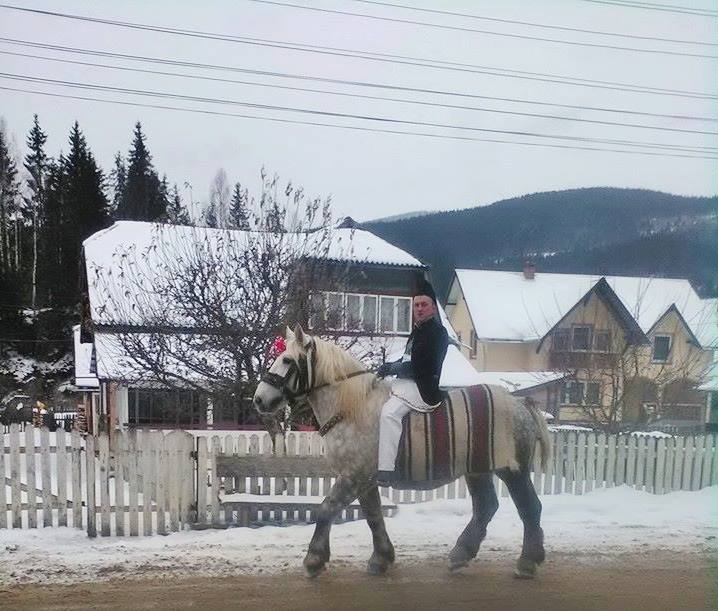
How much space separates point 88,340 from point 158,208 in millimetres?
2321

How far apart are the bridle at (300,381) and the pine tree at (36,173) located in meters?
1.90

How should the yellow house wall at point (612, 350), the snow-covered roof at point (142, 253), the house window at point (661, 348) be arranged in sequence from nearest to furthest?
the yellow house wall at point (612, 350) < the house window at point (661, 348) < the snow-covered roof at point (142, 253)

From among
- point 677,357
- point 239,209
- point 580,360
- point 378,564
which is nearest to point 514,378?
point 580,360

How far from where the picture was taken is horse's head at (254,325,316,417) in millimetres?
2754

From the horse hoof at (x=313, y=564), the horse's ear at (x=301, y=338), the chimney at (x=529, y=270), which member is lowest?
the horse hoof at (x=313, y=564)

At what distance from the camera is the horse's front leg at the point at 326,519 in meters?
3.00

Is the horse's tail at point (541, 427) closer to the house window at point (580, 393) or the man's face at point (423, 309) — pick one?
the house window at point (580, 393)

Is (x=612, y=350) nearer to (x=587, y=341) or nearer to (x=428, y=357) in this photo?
(x=587, y=341)

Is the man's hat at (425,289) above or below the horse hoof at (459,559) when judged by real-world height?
above

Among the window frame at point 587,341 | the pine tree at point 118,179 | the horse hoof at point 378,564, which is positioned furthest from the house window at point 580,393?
the pine tree at point 118,179

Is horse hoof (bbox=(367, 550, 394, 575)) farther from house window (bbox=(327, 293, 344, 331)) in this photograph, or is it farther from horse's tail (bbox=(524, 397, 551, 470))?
house window (bbox=(327, 293, 344, 331))

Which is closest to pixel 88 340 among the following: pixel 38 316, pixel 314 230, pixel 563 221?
pixel 38 316

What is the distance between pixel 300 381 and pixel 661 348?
2.54 m

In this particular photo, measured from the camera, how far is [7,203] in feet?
10.4
